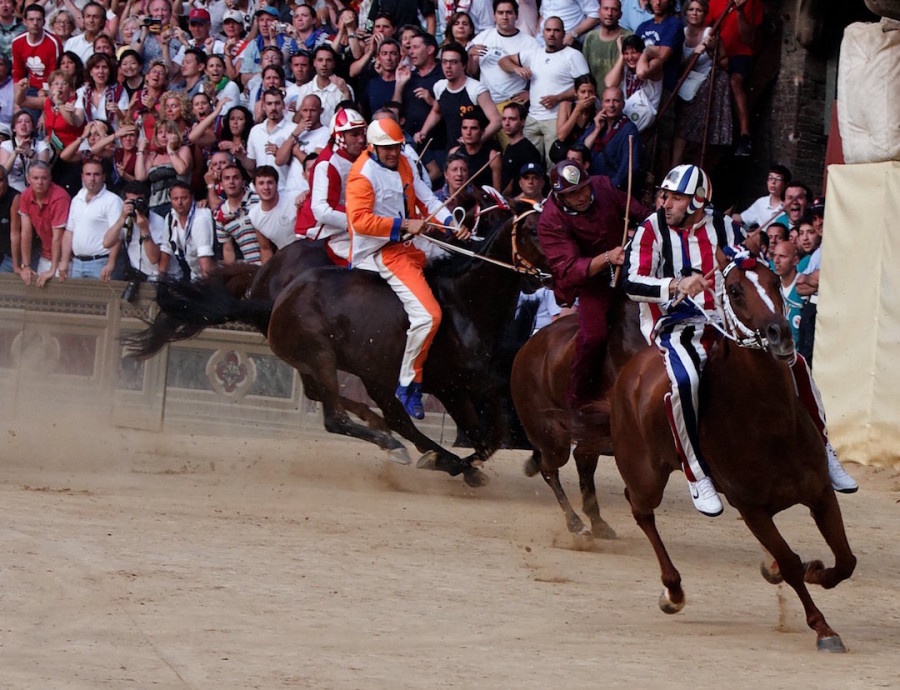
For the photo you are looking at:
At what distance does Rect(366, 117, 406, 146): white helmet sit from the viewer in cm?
1020

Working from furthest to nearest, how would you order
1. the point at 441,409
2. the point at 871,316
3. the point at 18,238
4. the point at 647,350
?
the point at 18,238, the point at 441,409, the point at 871,316, the point at 647,350

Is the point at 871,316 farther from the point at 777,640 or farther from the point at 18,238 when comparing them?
the point at 18,238

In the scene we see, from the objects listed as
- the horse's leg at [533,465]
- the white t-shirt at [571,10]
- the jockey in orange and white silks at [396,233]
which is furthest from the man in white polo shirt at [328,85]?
the horse's leg at [533,465]

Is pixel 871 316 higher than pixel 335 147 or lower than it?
lower

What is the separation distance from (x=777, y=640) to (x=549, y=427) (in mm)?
2777

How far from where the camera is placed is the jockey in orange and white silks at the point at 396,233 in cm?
1010

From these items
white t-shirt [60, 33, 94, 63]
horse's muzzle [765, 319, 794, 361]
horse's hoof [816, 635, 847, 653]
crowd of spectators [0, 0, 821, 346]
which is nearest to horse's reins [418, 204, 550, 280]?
crowd of spectators [0, 0, 821, 346]

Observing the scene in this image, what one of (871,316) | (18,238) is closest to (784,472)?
(871,316)

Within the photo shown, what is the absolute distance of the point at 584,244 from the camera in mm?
8430

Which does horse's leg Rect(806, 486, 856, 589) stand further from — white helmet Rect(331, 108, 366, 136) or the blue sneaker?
white helmet Rect(331, 108, 366, 136)

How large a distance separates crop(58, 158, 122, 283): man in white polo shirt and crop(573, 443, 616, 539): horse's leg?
273 inches

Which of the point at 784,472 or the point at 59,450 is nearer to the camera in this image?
the point at 784,472

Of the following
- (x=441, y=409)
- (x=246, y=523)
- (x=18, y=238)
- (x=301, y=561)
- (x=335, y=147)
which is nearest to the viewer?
(x=301, y=561)

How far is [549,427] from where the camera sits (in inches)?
346
